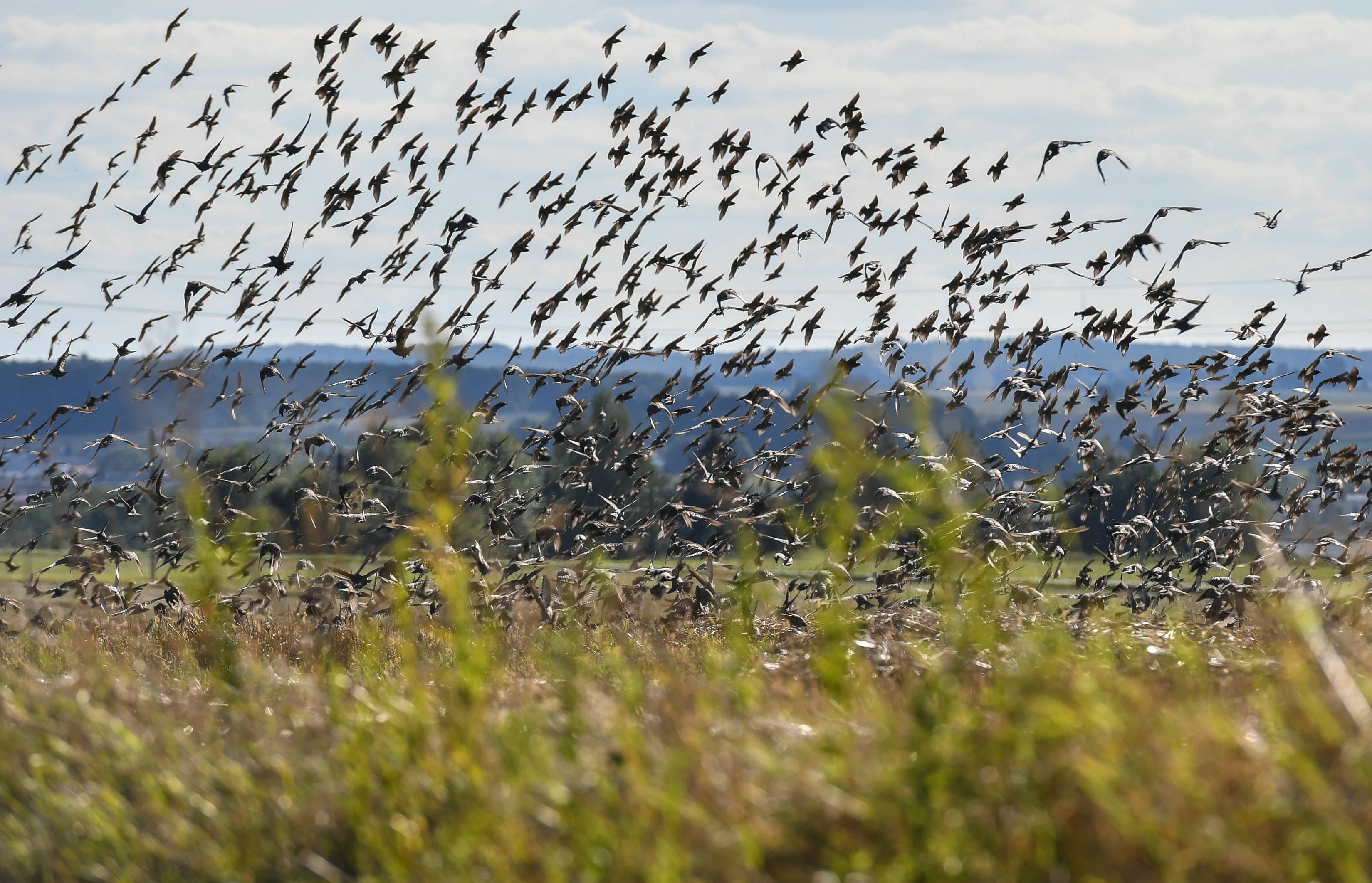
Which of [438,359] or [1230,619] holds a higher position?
[438,359]

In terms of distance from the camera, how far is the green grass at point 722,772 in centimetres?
387

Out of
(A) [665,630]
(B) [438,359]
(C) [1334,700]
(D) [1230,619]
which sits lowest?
(A) [665,630]

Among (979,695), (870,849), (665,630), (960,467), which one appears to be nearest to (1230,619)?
(960,467)

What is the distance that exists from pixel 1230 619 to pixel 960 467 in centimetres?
273

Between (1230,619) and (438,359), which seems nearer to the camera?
(438,359)

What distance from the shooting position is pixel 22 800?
6.00 m

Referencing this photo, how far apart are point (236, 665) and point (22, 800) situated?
9.48ft

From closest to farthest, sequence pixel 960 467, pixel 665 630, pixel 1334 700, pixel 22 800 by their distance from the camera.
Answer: pixel 1334 700 < pixel 22 800 < pixel 960 467 < pixel 665 630

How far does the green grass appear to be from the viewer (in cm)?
387

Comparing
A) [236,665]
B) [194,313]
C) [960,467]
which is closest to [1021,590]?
[960,467]

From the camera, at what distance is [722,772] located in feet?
14.7

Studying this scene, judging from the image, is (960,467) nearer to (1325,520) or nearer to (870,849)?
(1325,520)

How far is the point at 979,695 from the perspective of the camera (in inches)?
259

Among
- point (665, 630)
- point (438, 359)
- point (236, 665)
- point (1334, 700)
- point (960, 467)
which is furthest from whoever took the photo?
point (665, 630)
